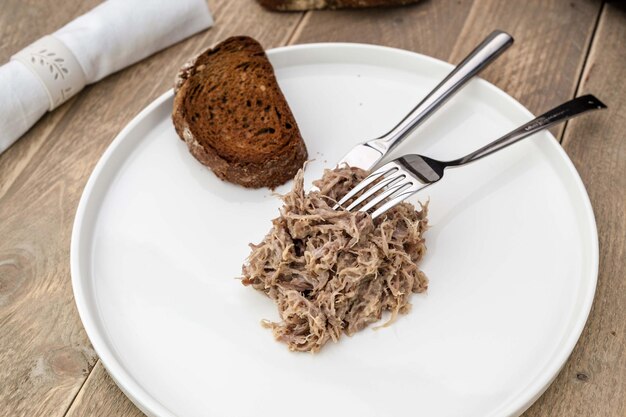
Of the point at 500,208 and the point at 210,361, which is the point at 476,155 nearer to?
the point at 500,208

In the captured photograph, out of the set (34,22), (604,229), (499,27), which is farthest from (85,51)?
(604,229)

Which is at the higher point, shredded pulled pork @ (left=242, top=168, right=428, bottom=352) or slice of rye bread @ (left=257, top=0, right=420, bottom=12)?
slice of rye bread @ (left=257, top=0, right=420, bottom=12)

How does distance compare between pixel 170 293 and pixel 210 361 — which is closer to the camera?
pixel 210 361

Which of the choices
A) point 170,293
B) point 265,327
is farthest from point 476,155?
point 170,293

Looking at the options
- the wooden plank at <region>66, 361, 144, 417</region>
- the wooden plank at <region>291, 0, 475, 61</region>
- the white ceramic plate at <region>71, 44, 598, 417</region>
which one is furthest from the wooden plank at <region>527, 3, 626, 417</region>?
the wooden plank at <region>66, 361, 144, 417</region>

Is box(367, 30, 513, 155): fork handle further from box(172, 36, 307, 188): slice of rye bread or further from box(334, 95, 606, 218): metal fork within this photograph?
box(172, 36, 307, 188): slice of rye bread
